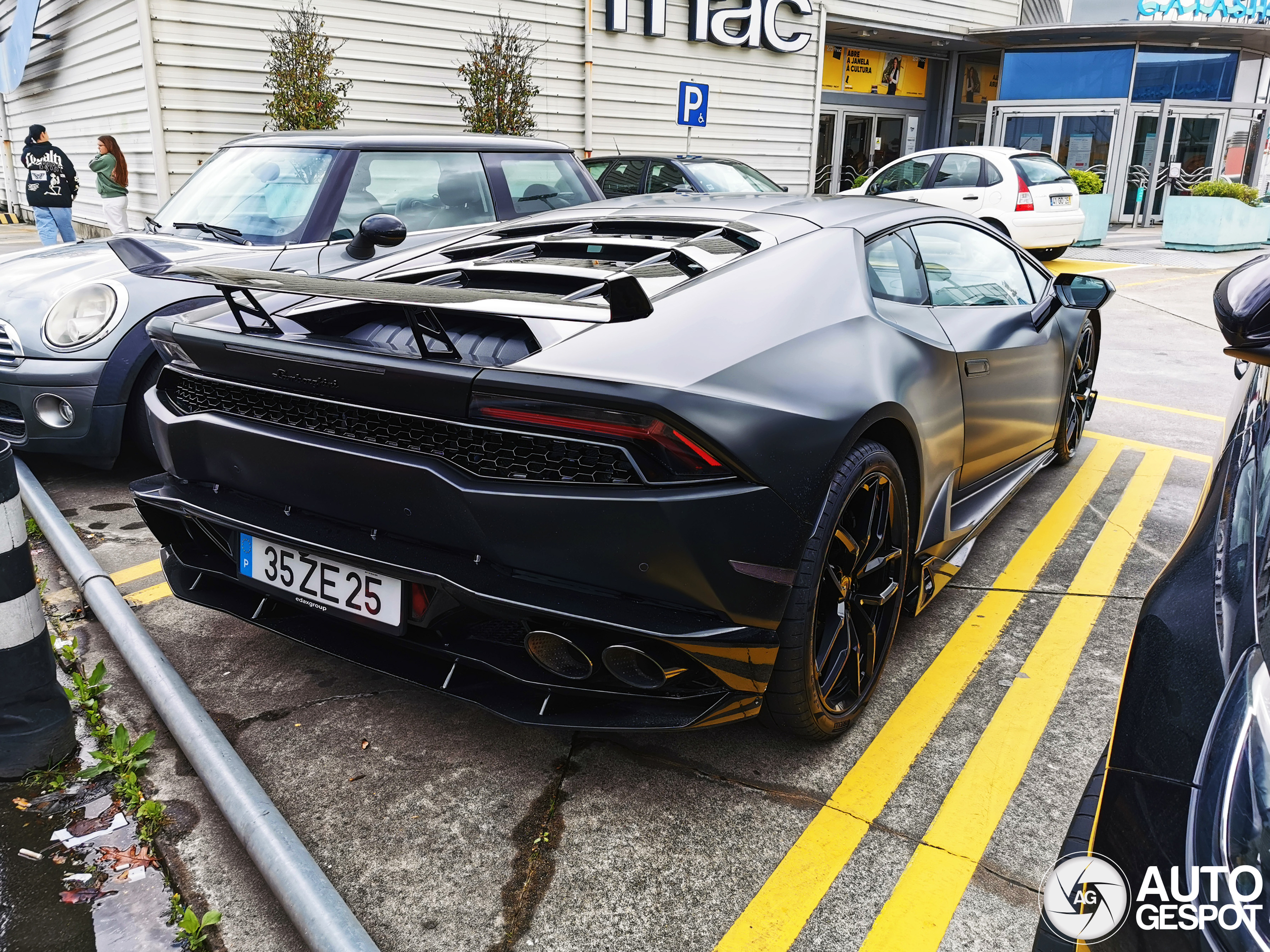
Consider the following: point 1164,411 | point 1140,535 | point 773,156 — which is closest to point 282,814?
point 1140,535

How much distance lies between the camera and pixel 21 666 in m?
2.45

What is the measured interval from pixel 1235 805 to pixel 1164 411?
243 inches

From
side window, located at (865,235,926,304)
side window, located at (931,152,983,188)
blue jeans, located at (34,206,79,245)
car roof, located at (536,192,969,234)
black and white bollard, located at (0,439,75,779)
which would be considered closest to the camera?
black and white bollard, located at (0,439,75,779)

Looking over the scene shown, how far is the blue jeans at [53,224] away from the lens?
11.6 m

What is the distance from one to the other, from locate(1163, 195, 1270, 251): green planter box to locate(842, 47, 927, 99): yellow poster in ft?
22.7

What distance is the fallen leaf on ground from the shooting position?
6.97 feet

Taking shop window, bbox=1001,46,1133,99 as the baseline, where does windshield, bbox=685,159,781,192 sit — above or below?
below

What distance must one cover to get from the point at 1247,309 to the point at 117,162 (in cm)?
1191

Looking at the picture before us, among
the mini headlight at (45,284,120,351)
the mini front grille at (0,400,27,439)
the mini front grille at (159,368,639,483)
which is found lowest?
the mini front grille at (0,400,27,439)

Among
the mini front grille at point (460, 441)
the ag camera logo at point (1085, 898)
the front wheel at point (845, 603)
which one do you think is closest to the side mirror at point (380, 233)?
the mini front grille at point (460, 441)

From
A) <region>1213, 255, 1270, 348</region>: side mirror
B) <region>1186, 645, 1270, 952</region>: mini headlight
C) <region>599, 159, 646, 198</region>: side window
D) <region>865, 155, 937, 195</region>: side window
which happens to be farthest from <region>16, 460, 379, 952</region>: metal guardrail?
<region>865, 155, 937, 195</region>: side window

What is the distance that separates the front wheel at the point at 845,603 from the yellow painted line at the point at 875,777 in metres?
0.15

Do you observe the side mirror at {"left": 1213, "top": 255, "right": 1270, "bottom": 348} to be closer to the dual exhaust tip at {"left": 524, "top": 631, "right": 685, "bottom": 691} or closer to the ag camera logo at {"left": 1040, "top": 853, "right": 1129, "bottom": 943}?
the ag camera logo at {"left": 1040, "top": 853, "right": 1129, "bottom": 943}

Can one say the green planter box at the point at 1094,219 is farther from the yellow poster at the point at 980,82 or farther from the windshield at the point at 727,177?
the windshield at the point at 727,177
